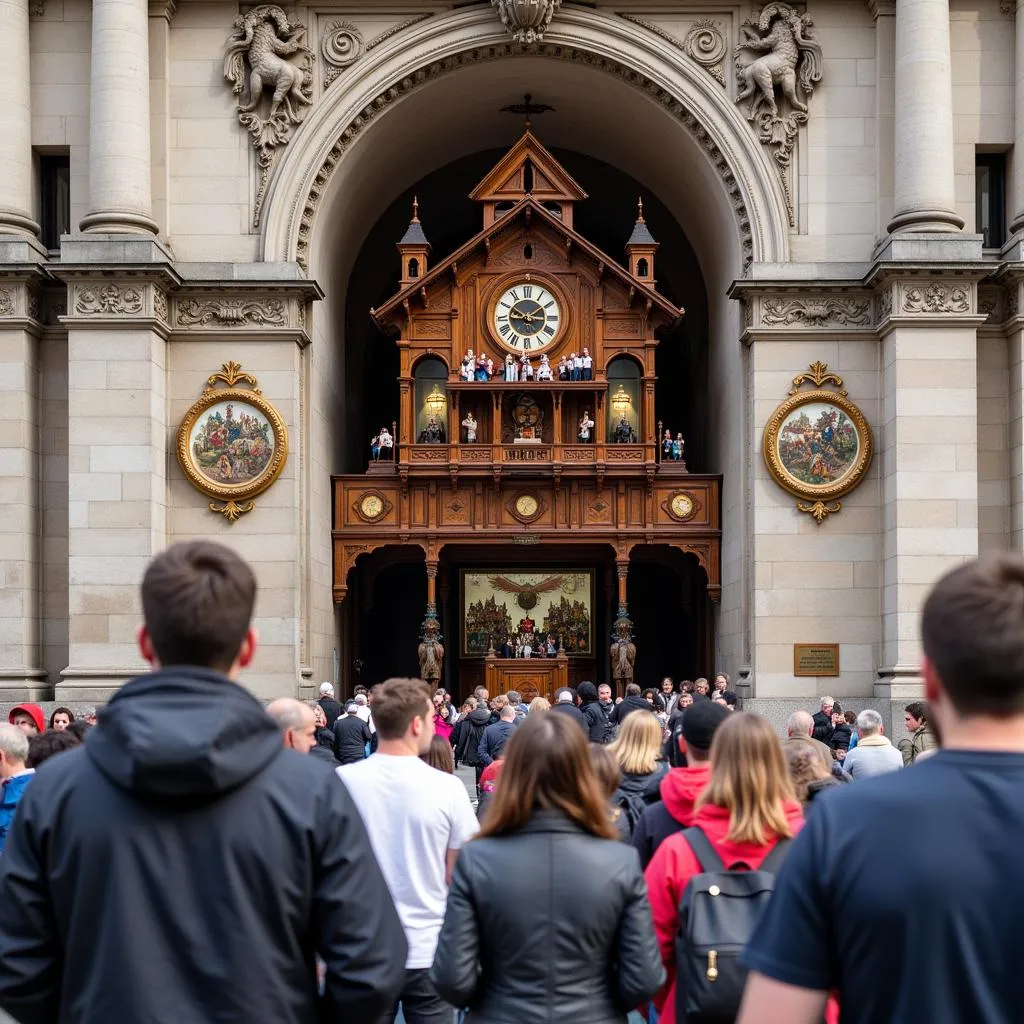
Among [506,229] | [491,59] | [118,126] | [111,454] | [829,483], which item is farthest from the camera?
[506,229]

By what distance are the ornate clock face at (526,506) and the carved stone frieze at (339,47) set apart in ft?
27.6

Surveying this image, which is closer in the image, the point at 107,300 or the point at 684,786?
the point at 684,786

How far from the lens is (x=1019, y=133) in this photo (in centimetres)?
2559

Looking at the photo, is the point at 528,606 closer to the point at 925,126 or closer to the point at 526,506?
the point at 526,506

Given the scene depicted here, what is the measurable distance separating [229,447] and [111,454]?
2.02 metres

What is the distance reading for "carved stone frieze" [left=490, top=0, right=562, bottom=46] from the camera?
84.4 feet

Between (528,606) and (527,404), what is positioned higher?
(527,404)

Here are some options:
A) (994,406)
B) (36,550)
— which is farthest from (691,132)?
(36,550)

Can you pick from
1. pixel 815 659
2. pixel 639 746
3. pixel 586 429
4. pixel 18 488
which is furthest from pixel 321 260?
pixel 639 746

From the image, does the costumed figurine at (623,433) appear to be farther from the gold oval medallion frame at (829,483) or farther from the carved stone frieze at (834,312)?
the carved stone frieze at (834,312)

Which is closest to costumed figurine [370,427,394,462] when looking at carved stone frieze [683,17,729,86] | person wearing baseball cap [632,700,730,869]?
carved stone frieze [683,17,729,86]

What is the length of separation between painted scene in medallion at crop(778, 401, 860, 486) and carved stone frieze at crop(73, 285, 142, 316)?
11.2 m

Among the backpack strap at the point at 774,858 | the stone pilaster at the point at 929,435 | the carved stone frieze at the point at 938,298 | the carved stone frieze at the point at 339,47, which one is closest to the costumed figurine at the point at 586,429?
the stone pilaster at the point at 929,435

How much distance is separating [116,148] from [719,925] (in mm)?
22034
